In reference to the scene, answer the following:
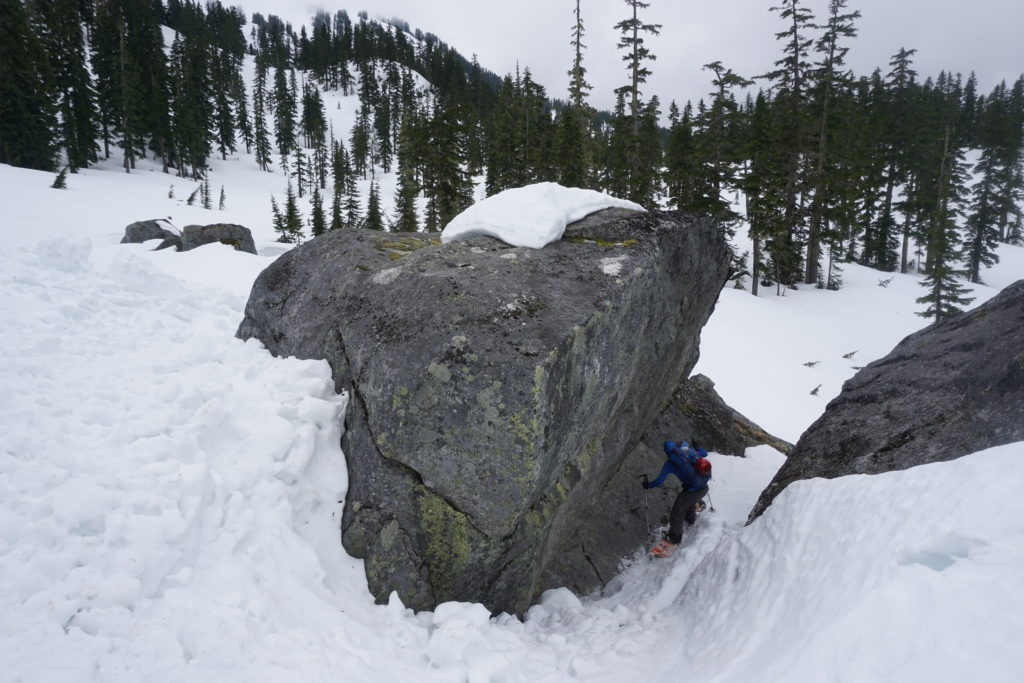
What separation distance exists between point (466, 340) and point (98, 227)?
25.4 metres

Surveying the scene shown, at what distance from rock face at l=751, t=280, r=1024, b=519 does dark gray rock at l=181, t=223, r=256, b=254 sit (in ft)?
67.7

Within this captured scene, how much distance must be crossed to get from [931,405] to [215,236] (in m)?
24.4

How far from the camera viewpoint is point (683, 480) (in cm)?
788

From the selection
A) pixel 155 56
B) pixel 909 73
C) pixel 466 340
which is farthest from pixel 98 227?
pixel 909 73

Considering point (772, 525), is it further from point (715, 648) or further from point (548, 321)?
point (548, 321)

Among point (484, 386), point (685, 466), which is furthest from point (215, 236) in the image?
point (685, 466)

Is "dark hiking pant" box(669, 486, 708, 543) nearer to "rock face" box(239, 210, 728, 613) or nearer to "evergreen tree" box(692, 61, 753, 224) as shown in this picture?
"rock face" box(239, 210, 728, 613)

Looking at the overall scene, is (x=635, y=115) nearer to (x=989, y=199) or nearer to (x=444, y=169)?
(x=444, y=169)

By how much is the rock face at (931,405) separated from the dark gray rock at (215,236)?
67.7 ft

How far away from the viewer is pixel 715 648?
468 centimetres

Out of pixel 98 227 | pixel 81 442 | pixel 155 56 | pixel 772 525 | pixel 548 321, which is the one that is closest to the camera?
pixel 81 442

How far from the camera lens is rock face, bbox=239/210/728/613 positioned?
5039mm

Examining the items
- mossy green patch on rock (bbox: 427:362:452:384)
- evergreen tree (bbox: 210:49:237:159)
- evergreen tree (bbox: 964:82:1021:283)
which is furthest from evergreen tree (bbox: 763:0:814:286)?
evergreen tree (bbox: 210:49:237:159)

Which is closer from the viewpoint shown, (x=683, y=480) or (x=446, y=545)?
(x=446, y=545)
